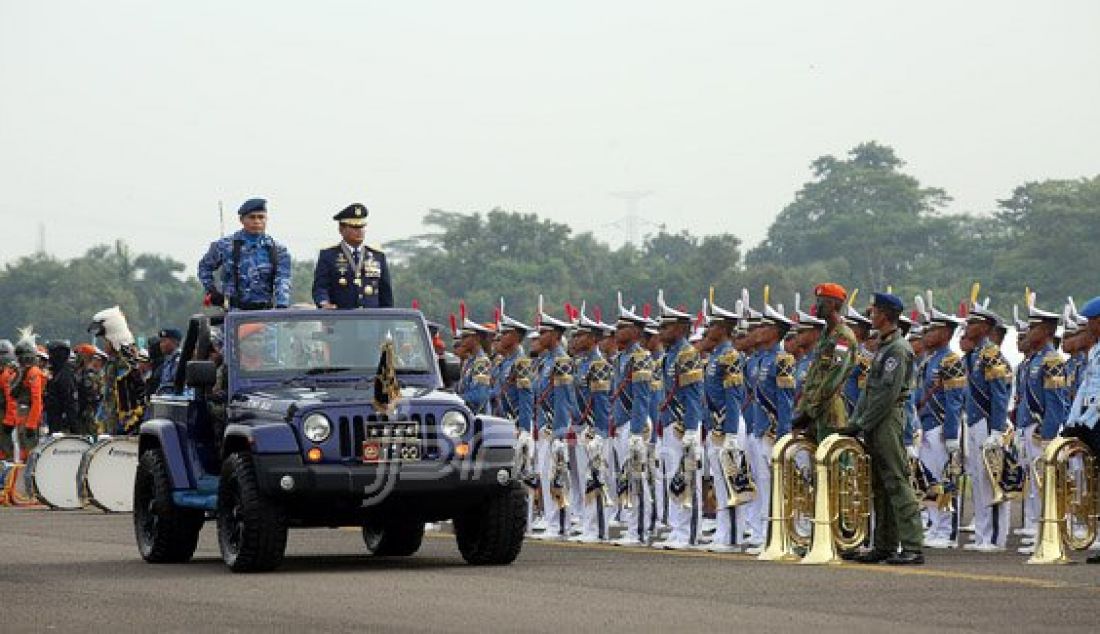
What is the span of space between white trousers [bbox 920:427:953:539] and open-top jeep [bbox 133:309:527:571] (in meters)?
4.56

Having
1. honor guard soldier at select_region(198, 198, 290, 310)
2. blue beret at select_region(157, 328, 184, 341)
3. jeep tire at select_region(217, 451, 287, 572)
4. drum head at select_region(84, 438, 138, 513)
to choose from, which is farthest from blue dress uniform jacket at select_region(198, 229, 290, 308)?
drum head at select_region(84, 438, 138, 513)

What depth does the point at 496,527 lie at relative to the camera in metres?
20.4

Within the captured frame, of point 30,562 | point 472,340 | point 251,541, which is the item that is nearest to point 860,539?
point 251,541

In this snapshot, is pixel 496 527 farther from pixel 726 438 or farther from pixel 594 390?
pixel 594 390

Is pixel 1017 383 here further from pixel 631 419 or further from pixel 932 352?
pixel 631 419

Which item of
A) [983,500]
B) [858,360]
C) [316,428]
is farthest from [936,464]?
[316,428]

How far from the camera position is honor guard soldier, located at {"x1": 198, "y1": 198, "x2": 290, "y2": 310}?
22359 mm

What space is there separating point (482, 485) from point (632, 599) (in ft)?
9.30

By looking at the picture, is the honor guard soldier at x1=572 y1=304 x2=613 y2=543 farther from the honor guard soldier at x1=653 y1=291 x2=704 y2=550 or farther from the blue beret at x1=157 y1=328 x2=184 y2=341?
the blue beret at x1=157 y1=328 x2=184 y2=341

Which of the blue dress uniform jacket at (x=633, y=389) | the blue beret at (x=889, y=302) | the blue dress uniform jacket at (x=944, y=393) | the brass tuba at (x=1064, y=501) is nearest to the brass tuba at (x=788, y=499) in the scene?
the blue beret at (x=889, y=302)

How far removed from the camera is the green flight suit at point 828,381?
21027mm

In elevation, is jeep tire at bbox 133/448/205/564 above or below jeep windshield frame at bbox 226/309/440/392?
below

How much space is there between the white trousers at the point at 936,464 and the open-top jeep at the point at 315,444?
4564 mm

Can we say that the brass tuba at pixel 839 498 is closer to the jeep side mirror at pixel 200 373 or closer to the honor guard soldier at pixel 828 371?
the honor guard soldier at pixel 828 371
